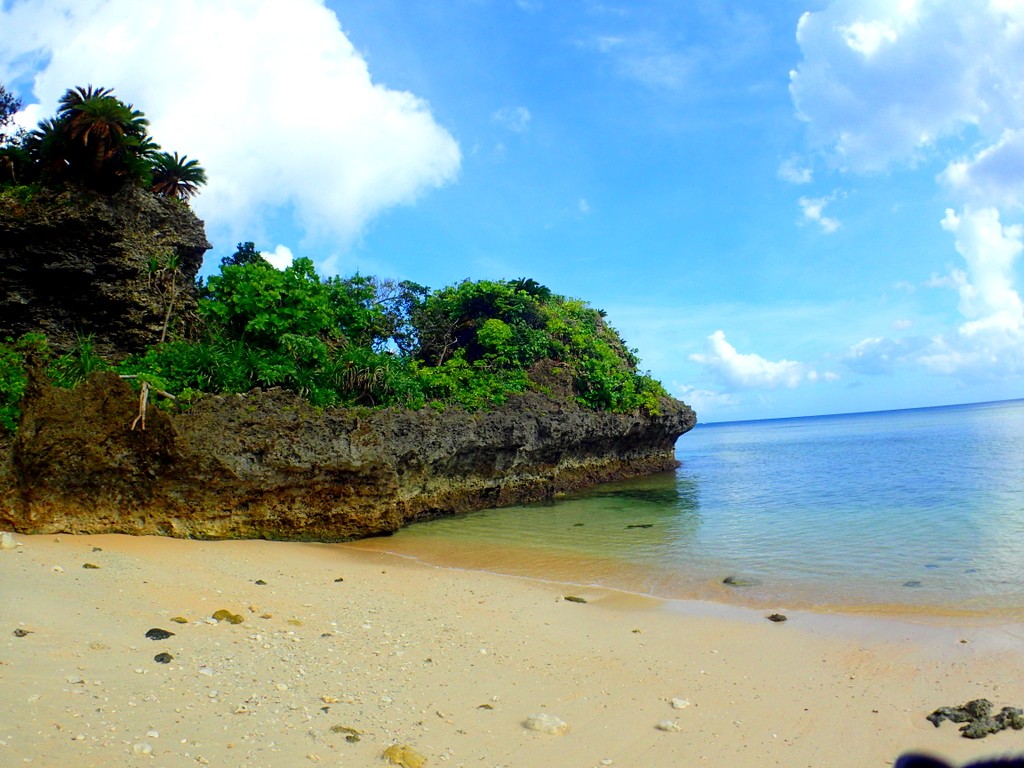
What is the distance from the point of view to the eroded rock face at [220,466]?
10.1 metres

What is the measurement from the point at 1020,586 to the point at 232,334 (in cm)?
1548

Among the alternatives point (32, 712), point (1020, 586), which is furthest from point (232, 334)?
point (1020, 586)

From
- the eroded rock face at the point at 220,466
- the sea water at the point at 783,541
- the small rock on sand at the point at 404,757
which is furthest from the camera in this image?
the eroded rock face at the point at 220,466

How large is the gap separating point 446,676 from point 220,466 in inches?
291

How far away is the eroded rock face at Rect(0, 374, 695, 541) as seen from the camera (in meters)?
10.1

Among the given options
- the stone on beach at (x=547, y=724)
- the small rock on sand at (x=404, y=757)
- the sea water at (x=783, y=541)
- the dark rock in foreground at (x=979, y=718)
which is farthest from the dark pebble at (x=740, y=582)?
the small rock on sand at (x=404, y=757)

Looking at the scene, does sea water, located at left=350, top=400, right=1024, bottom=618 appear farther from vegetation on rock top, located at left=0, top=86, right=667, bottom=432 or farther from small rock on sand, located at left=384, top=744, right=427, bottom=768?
small rock on sand, located at left=384, top=744, right=427, bottom=768

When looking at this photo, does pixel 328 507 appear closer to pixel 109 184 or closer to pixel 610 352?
pixel 109 184

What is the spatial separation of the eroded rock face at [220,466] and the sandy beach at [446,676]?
1.74 metres

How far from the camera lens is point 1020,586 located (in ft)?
27.7

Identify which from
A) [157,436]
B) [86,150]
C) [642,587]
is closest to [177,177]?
[86,150]

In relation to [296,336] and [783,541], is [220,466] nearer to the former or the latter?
[296,336]

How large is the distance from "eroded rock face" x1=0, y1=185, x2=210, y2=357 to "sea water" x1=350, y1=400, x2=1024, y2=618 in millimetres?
7329

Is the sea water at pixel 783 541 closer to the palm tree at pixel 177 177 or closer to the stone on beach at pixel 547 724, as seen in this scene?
the stone on beach at pixel 547 724
